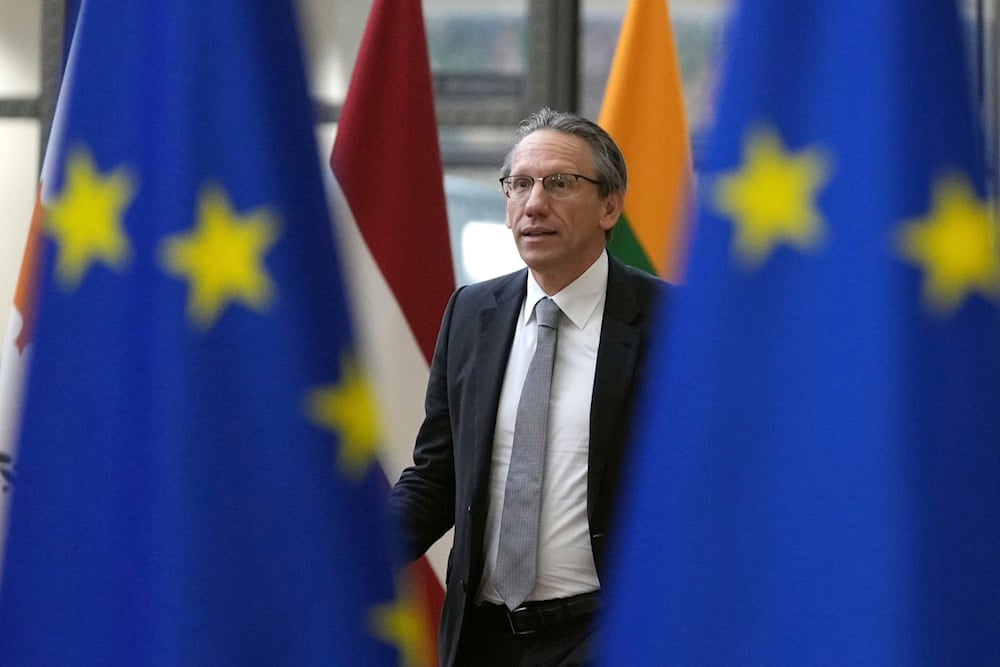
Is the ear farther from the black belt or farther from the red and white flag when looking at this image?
the red and white flag

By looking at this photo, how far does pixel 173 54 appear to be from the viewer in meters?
1.27

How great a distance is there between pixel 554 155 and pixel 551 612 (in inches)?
29.3

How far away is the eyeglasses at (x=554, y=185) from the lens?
7.93 feet

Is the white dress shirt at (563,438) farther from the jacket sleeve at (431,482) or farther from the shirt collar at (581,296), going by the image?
the jacket sleeve at (431,482)

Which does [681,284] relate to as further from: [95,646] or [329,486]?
[95,646]

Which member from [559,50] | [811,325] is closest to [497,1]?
[559,50]

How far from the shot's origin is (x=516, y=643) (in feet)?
7.40

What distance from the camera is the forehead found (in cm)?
243

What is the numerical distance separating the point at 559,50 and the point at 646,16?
3.83ft

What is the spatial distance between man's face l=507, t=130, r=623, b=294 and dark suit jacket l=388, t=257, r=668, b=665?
0.07 meters

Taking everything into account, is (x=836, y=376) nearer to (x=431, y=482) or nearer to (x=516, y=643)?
(x=516, y=643)

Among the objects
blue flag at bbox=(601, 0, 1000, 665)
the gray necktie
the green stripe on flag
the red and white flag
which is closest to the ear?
the gray necktie

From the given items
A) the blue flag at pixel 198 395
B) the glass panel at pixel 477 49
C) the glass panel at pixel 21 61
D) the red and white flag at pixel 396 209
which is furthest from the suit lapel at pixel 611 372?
the glass panel at pixel 21 61

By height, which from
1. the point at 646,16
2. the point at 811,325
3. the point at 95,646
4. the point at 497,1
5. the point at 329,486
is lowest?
the point at 95,646
